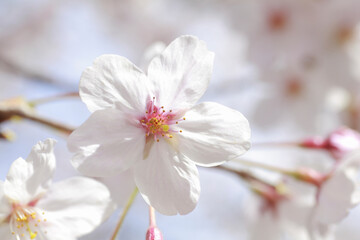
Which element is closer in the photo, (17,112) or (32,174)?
(32,174)

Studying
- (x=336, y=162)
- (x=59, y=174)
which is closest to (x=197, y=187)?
(x=336, y=162)

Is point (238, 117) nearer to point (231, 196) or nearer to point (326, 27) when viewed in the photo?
point (326, 27)

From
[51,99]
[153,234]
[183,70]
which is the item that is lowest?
[153,234]

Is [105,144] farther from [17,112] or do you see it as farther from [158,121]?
[17,112]

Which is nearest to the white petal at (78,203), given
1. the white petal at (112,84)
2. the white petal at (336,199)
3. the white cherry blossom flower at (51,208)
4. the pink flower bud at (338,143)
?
the white cherry blossom flower at (51,208)

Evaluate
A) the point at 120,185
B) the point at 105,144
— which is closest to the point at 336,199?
the point at 120,185

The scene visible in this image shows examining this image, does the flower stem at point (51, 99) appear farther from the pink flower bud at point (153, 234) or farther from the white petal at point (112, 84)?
the pink flower bud at point (153, 234)

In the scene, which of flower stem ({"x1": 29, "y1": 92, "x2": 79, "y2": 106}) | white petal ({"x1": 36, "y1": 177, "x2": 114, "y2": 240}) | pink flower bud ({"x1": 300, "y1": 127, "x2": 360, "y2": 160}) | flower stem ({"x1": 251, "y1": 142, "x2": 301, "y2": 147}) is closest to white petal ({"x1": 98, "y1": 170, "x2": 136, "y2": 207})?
white petal ({"x1": 36, "y1": 177, "x2": 114, "y2": 240})

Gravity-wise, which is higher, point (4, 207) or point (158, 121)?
point (158, 121)
